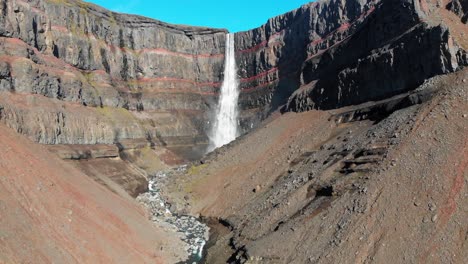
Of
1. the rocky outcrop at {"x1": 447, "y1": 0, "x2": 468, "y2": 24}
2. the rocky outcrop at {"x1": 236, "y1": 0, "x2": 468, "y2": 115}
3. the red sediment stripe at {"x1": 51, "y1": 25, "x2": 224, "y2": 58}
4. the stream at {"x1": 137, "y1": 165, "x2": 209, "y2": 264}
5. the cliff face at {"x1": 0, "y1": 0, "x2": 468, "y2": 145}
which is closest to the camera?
the stream at {"x1": 137, "y1": 165, "x2": 209, "y2": 264}

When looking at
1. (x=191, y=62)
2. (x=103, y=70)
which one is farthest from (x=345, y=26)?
(x=103, y=70)

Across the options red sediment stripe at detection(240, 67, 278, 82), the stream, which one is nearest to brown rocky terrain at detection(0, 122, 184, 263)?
the stream

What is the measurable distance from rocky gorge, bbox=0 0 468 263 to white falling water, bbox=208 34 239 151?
1.52 meters

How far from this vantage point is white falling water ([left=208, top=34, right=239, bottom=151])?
70625 millimetres

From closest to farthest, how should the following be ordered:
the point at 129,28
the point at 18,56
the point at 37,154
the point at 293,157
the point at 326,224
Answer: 1. the point at 326,224
2. the point at 37,154
3. the point at 293,157
4. the point at 18,56
5. the point at 129,28

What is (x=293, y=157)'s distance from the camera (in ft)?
120

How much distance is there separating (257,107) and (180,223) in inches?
1562

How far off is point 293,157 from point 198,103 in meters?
40.4

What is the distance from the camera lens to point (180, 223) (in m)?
33.1

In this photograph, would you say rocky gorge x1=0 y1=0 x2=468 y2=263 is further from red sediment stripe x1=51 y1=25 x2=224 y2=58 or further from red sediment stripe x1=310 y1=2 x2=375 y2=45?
red sediment stripe x1=51 y1=25 x2=224 y2=58

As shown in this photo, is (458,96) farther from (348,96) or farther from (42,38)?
(42,38)

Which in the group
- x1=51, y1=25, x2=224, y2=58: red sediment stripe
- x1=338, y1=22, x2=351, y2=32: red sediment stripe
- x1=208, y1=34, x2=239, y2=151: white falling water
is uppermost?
x1=51, y1=25, x2=224, y2=58: red sediment stripe

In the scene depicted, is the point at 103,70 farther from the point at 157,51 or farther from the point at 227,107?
the point at 227,107

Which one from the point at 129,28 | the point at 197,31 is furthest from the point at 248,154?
the point at 197,31
